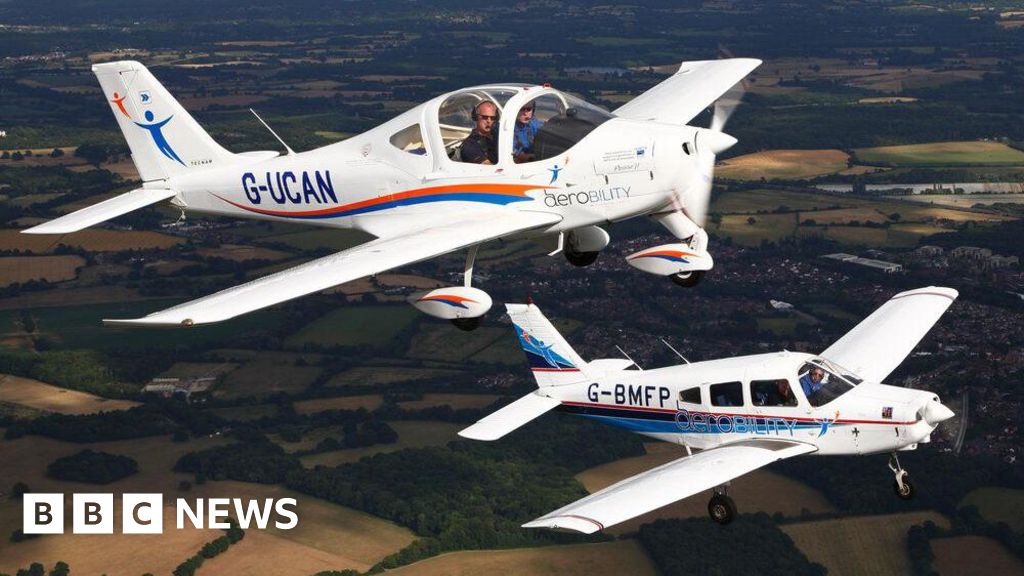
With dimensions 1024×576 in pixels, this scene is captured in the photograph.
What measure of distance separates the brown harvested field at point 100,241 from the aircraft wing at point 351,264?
466 feet

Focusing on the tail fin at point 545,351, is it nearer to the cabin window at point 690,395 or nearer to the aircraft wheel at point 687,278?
the cabin window at point 690,395

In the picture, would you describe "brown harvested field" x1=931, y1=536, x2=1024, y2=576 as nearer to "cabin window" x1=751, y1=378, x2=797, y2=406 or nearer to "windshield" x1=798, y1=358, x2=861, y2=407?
"cabin window" x1=751, y1=378, x2=797, y2=406

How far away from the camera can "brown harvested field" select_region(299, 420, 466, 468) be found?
5310 inches

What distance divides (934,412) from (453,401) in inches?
4149

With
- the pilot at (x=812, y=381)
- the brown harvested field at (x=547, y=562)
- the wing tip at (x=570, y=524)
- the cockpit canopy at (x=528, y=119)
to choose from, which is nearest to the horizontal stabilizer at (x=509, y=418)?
the wing tip at (x=570, y=524)

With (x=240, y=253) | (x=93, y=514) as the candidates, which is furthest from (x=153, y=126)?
(x=240, y=253)

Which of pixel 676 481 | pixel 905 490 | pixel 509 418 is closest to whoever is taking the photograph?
pixel 905 490

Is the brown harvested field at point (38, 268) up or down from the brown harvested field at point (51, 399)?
up

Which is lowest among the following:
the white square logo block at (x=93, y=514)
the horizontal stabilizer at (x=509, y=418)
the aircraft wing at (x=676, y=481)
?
the white square logo block at (x=93, y=514)

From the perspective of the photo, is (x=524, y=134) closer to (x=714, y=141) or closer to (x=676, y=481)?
(x=714, y=141)

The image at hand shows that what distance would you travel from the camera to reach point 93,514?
428ft

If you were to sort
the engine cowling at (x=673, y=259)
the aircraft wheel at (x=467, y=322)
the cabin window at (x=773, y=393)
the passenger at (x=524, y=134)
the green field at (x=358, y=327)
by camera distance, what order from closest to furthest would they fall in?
1. the engine cowling at (x=673, y=259)
2. the aircraft wheel at (x=467, y=322)
3. the passenger at (x=524, y=134)
4. the cabin window at (x=773, y=393)
5. the green field at (x=358, y=327)

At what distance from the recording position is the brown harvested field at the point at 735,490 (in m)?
119

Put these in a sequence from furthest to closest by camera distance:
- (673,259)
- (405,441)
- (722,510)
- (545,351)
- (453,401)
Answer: (453,401) < (405,441) < (545,351) < (722,510) < (673,259)
